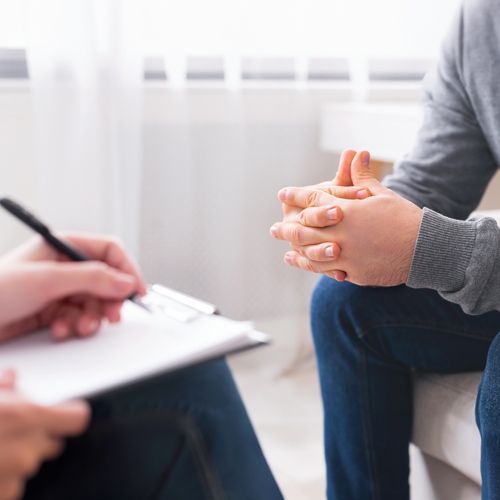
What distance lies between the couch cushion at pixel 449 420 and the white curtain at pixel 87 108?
851 mm

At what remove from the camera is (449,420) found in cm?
99

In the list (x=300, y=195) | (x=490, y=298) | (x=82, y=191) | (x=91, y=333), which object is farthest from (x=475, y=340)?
(x=82, y=191)

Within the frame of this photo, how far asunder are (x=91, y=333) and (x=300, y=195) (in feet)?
1.29

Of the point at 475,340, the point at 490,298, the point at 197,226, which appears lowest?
the point at 197,226

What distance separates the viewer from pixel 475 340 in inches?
39.4

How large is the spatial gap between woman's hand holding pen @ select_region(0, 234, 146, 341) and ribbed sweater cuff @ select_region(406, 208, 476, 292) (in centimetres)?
32

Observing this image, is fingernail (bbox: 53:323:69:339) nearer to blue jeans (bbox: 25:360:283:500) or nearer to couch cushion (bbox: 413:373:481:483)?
blue jeans (bbox: 25:360:283:500)

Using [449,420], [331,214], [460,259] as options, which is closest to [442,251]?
[460,259]

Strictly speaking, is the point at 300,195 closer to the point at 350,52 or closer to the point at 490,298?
the point at 490,298

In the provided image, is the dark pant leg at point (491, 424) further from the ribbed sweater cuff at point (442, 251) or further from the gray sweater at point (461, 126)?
the gray sweater at point (461, 126)

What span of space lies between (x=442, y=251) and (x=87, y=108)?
0.96m

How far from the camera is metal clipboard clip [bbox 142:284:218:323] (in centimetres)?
68

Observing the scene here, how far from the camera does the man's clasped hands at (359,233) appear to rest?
868 millimetres

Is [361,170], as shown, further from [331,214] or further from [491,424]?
[491,424]
